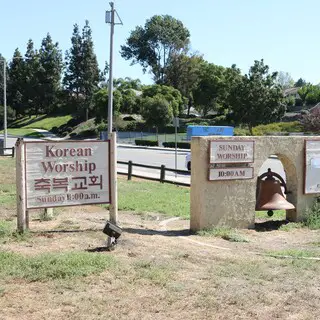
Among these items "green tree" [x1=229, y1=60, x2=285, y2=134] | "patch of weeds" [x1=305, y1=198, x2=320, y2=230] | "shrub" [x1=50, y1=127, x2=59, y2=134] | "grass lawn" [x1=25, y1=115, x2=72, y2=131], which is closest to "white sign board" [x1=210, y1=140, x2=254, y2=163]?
"patch of weeds" [x1=305, y1=198, x2=320, y2=230]

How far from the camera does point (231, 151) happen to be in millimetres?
9508

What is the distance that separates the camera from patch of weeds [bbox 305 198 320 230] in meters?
10.2

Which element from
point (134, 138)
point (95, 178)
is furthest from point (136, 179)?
point (134, 138)

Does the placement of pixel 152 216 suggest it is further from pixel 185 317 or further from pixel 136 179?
pixel 136 179

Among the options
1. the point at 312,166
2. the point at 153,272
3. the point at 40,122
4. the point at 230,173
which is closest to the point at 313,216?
the point at 312,166

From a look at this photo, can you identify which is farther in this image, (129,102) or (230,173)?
(129,102)

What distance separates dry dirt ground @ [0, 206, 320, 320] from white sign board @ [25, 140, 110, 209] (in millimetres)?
572

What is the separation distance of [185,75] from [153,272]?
8400cm

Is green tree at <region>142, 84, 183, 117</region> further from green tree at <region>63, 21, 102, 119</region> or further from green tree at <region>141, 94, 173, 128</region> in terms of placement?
green tree at <region>63, 21, 102, 119</region>

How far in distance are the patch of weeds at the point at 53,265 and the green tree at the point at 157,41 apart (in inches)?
3535

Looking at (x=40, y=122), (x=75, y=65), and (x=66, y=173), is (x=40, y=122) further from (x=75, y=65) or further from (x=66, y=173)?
(x=66, y=173)

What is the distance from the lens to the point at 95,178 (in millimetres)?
8055

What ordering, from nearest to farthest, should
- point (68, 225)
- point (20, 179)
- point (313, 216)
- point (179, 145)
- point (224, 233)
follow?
point (20, 179), point (68, 225), point (224, 233), point (313, 216), point (179, 145)

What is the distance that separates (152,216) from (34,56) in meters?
88.3
